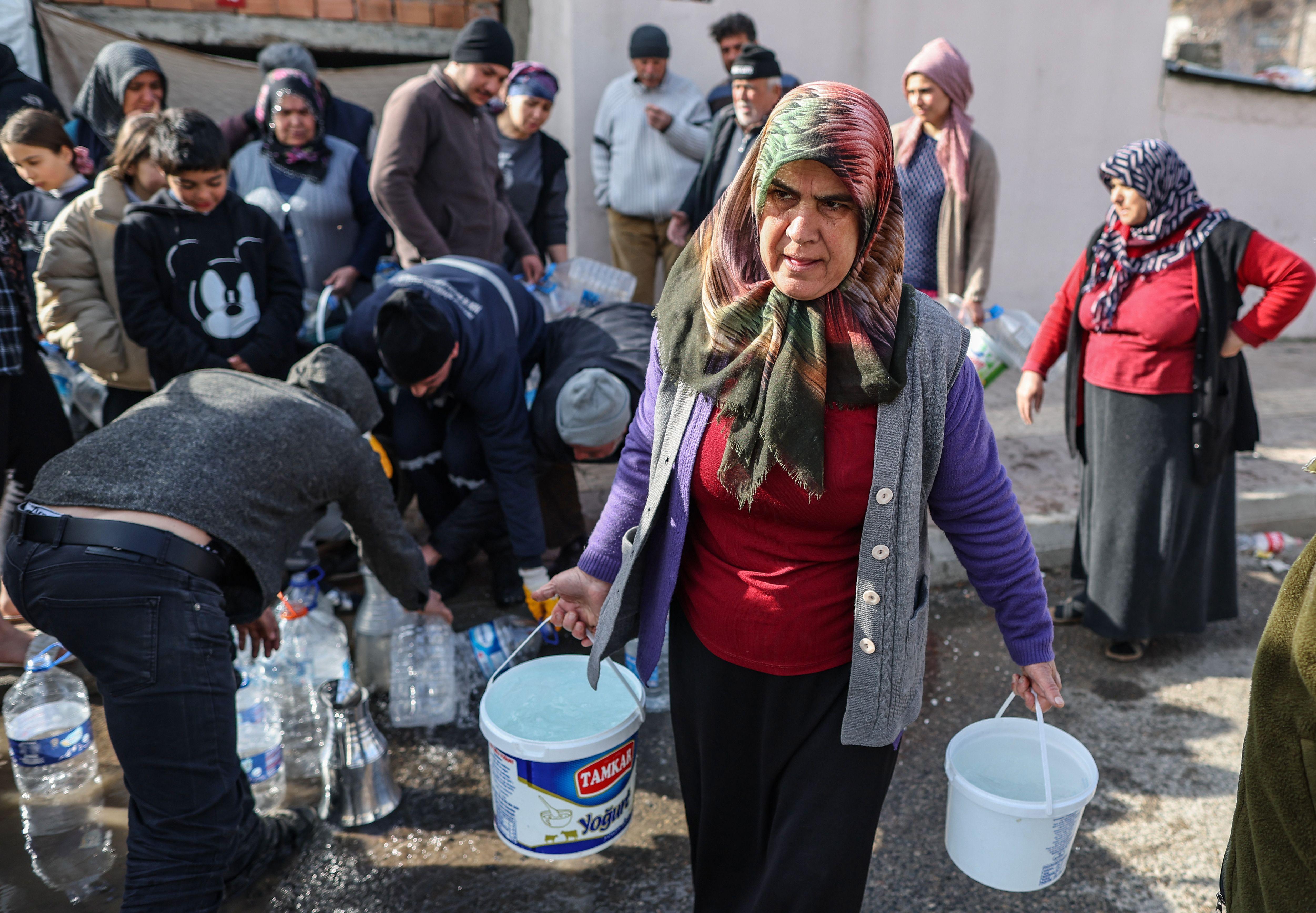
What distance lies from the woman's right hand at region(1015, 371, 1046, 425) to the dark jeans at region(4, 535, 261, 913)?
303 cm

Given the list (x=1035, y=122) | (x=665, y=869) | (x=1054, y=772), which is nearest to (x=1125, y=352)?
(x=1054, y=772)

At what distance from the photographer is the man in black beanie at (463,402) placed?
11.2ft

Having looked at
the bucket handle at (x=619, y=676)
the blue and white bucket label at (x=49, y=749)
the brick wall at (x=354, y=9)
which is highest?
the brick wall at (x=354, y=9)

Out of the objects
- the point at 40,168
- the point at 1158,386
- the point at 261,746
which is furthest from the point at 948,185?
the point at 40,168

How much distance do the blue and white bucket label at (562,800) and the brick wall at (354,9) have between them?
5667mm

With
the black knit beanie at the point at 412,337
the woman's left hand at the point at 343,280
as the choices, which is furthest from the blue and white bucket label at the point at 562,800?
the woman's left hand at the point at 343,280

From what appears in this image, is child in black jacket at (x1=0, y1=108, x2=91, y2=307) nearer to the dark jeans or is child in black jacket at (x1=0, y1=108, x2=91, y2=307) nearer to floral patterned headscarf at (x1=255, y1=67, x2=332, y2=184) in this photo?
floral patterned headscarf at (x1=255, y1=67, x2=332, y2=184)

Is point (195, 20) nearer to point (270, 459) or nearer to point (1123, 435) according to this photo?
point (270, 459)

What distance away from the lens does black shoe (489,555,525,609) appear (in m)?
4.16

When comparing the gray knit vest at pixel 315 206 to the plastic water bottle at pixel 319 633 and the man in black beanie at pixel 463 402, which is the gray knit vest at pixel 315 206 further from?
the plastic water bottle at pixel 319 633

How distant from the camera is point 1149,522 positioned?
12.3 feet

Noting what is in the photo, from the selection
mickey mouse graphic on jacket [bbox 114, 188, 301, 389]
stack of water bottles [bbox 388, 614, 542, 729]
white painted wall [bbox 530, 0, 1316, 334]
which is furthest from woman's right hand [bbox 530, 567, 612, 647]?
white painted wall [bbox 530, 0, 1316, 334]

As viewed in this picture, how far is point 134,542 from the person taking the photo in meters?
2.10

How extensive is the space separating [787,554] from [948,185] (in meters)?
3.11
